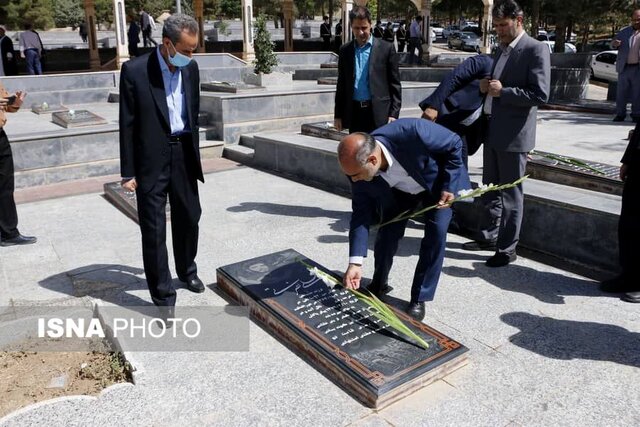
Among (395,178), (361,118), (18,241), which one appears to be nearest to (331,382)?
(395,178)

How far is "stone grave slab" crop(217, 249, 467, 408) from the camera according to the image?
9.65 ft

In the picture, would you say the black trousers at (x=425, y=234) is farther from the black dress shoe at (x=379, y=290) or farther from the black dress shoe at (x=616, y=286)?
the black dress shoe at (x=616, y=286)

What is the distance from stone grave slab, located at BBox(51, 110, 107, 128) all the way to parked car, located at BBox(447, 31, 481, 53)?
35.6m

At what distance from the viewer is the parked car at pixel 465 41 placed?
41.1 m

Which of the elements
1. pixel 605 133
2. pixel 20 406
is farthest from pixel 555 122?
pixel 20 406

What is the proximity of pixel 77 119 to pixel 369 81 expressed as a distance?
5630 mm

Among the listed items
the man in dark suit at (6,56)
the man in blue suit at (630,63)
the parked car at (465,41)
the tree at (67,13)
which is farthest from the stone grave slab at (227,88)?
the tree at (67,13)

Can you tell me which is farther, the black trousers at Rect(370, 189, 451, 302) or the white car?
the white car

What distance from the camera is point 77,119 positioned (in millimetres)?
8883

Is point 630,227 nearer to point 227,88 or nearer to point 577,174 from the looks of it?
point 577,174

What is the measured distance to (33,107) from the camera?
11.9 metres

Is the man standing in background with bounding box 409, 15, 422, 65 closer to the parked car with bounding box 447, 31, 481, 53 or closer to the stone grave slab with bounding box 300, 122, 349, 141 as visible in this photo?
the stone grave slab with bounding box 300, 122, 349, 141

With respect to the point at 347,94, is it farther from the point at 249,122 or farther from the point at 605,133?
A: the point at 605,133

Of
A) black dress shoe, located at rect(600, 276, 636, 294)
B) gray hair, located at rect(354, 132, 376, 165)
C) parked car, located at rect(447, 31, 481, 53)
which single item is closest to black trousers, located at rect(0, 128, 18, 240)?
gray hair, located at rect(354, 132, 376, 165)
